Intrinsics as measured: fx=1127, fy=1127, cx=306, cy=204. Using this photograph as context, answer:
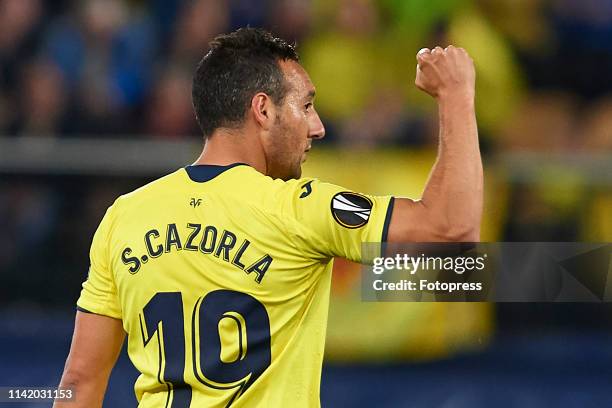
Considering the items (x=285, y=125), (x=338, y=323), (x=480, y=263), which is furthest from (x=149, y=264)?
(x=338, y=323)

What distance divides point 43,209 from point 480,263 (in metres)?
3.56

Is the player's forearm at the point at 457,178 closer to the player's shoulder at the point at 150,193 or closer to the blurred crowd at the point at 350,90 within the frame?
the player's shoulder at the point at 150,193

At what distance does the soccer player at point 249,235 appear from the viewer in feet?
9.59

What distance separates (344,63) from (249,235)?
4.47 m

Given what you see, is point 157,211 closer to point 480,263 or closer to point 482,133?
point 480,263

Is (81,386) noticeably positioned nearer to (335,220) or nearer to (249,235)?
(249,235)

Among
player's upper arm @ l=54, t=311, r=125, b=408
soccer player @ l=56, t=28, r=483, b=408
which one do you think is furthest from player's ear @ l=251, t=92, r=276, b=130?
player's upper arm @ l=54, t=311, r=125, b=408

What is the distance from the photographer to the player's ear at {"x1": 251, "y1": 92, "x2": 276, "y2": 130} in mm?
3191

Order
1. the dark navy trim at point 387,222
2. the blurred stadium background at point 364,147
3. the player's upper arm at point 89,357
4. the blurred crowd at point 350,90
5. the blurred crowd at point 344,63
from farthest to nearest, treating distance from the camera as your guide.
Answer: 1. the blurred crowd at point 344,63
2. the blurred crowd at point 350,90
3. the blurred stadium background at point 364,147
4. the player's upper arm at point 89,357
5. the dark navy trim at point 387,222

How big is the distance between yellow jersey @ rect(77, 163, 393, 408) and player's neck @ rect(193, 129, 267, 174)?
53mm

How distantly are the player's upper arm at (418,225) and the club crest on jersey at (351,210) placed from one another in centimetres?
8

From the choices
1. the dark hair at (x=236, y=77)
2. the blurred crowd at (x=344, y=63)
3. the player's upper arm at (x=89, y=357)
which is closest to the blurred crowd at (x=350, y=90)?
the blurred crowd at (x=344, y=63)

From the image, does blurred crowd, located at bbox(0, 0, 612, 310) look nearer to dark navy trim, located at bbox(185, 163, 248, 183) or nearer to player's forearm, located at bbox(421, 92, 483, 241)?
dark navy trim, located at bbox(185, 163, 248, 183)

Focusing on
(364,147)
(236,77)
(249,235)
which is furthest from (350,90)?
(249,235)
